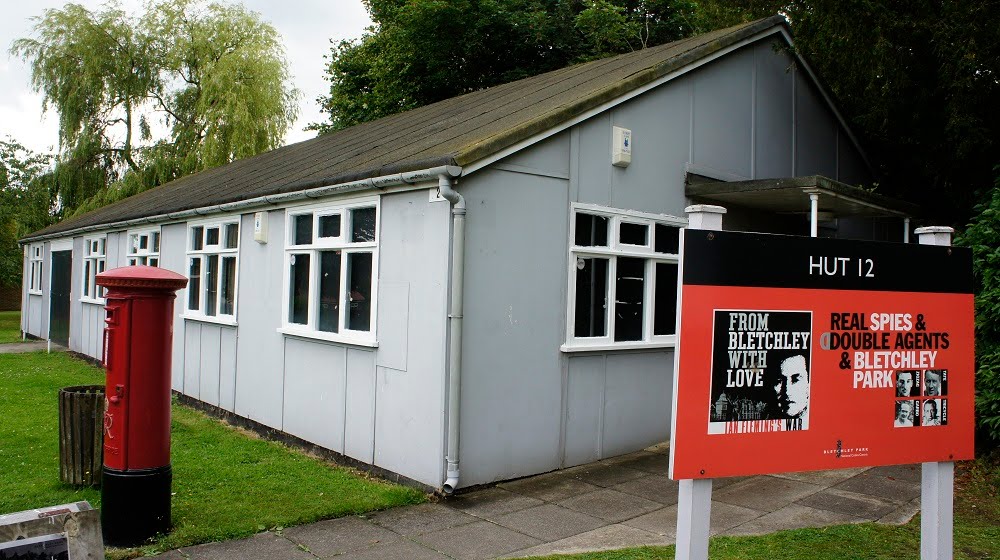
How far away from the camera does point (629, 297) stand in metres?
8.98

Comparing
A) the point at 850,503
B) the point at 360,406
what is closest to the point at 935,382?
the point at 850,503

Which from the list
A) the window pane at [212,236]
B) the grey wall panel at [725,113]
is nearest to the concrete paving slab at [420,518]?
the grey wall panel at [725,113]

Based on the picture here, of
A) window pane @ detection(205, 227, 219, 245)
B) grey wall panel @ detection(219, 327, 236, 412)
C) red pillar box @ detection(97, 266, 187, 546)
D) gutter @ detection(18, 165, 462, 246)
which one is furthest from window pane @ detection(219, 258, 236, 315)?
red pillar box @ detection(97, 266, 187, 546)

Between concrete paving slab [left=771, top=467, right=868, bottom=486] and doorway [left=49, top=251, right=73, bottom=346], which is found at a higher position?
doorway [left=49, top=251, right=73, bottom=346]

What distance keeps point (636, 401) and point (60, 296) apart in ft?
59.3

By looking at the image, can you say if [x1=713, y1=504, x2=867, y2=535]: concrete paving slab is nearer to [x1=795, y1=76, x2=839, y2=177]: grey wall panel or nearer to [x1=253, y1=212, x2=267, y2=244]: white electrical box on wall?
[x1=795, y1=76, x2=839, y2=177]: grey wall panel

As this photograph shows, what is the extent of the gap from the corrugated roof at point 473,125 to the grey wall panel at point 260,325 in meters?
0.72

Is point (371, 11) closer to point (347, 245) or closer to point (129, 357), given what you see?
point (347, 245)

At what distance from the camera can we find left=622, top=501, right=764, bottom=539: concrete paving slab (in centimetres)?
617

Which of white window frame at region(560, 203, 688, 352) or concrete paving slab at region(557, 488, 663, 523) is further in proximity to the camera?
white window frame at region(560, 203, 688, 352)

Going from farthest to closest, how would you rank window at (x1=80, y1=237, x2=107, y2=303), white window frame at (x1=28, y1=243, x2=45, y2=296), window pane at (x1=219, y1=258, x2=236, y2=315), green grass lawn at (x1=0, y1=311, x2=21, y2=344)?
green grass lawn at (x1=0, y1=311, x2=21, y2=344)
white window frame at (x1=28, y1=243, x2=45, y2=296)
window at (x1=80, y1=237, x2=107, y2=303)
window pane at (x1=219, y1=258, x2=236, y2=315)

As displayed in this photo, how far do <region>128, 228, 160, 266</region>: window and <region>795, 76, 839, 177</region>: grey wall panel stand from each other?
11.3m

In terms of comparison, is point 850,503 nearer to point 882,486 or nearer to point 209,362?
point 882,486

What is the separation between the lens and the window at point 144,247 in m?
14.5
